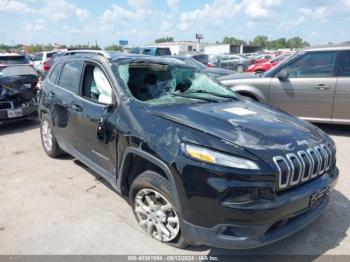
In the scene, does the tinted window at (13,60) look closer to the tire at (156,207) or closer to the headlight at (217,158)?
the tire at (156,207)

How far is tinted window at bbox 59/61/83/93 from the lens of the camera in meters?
4.43

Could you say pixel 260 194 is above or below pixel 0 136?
above

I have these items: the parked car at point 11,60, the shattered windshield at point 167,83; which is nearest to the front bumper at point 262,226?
the shattered windshield at point 167,83

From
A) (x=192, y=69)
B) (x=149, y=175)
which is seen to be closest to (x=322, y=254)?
(x=149, y=175)

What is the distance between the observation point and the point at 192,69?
14.6 feet

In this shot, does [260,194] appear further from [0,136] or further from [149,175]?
[0,136]

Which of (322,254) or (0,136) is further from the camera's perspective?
(0,136)

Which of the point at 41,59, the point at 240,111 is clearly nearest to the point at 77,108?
the point at 240,111

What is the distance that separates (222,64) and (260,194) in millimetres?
24069

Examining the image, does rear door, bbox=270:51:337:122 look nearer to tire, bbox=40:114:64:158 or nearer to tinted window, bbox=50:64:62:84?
tinted window, bbox=50:64:62:84

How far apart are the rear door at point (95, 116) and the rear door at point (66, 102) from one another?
132 millimetres

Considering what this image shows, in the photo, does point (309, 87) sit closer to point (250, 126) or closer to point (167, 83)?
point (167, 83)

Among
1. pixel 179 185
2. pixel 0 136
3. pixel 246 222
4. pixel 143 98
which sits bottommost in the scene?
pixel 0 136

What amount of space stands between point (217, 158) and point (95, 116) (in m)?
1.71
